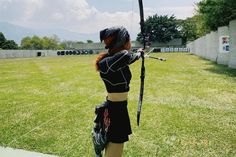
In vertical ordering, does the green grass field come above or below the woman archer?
below

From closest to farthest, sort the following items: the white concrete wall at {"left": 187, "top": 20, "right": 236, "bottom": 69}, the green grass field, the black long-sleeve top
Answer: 1. the black long-sleeve top
2. the green grass field
3. the white concrete wall at {"left": 187, "top": 20, "right": 236, "bottom": 69}

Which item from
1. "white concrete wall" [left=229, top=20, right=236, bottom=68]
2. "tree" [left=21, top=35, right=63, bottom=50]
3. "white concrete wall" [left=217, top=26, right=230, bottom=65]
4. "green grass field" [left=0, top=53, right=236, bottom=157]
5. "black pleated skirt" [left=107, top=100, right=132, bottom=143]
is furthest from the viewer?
"tree" [left=21, top=35, right=63, bottom=50]

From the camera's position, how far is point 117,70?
335cm

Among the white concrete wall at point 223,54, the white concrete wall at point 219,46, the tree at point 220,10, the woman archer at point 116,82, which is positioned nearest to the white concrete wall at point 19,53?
the white concrete wall at point 219,46

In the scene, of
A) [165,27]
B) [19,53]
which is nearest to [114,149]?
[19,53]

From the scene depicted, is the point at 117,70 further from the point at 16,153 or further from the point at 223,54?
the point at 223,54

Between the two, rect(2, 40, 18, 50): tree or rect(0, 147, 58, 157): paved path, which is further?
rect(2, 40, 18, 50): tree

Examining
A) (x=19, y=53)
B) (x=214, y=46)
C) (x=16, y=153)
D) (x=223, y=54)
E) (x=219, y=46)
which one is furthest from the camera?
(x=19, y=53)

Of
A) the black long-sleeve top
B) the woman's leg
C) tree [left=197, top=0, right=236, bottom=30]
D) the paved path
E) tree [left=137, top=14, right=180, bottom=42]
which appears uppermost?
tree [left=137, top=14, right=180, bottom=42]

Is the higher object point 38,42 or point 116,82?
point 38,42

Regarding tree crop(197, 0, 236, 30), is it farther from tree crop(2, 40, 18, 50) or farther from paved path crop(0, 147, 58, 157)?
tree crop(2, 40, 18, 50)

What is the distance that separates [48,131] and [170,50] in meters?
63.9

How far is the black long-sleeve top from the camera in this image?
3330mm

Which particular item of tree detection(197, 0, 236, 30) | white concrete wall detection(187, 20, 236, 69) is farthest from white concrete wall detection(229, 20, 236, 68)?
tree detection(197, 0, 236, 30)
